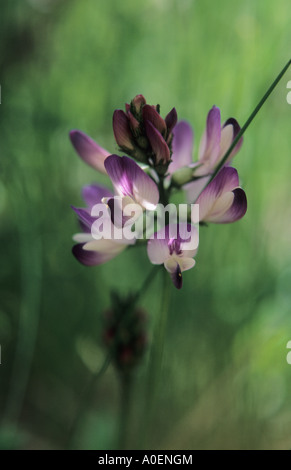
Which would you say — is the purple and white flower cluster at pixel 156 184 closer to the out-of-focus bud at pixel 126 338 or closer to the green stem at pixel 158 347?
the green stem at pixel 158 347

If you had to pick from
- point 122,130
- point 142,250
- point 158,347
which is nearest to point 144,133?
point 122,130

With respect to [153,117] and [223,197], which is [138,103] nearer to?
[153,117]

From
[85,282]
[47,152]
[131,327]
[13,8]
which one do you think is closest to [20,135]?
[47,152]

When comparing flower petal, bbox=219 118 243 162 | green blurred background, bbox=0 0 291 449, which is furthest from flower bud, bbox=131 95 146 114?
green blurred background, bbox=0 0 291 449

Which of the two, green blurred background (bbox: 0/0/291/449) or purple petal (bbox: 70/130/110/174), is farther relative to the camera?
green blurred background (bbox: 0/0/291/449)

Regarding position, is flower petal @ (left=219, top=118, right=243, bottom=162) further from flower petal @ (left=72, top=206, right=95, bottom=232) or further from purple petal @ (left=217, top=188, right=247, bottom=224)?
flower petal @ (left=72, top=206, right=95, bottom=232)

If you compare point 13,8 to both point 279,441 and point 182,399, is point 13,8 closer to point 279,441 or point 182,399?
point 182,399
